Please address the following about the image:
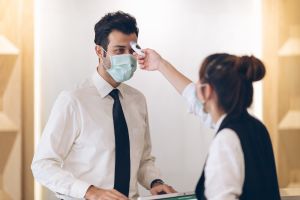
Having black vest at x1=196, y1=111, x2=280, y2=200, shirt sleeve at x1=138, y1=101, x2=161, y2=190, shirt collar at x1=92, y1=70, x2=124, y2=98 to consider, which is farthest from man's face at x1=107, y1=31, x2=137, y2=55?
black vest at x1=196, y1=111, x2=280, y2=200

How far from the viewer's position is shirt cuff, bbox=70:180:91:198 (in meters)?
2.07

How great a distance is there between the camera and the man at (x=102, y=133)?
86.7 inches

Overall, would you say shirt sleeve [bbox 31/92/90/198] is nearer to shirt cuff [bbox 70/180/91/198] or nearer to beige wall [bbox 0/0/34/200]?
shirt cuff [bbox 70/180/91/198]

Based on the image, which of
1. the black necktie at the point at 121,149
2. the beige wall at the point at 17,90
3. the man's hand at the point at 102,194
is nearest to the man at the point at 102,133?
the black necktie at the point at 121,149

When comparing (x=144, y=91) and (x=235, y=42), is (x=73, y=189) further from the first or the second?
(x=235, y=42)

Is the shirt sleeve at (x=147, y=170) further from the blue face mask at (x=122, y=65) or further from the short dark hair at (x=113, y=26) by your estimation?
the short dark hair at (x=113, y=26)

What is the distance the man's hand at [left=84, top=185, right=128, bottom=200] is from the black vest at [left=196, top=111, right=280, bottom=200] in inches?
19.0

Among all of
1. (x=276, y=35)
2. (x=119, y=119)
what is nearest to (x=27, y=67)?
(x=119, y=119)

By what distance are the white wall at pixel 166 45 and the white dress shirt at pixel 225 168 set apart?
5.14ft

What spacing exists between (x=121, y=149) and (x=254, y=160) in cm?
90

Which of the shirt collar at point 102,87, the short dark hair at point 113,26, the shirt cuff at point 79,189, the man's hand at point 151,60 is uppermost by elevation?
the short dark hair at point 113,26

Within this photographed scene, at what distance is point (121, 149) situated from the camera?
7.55 feet

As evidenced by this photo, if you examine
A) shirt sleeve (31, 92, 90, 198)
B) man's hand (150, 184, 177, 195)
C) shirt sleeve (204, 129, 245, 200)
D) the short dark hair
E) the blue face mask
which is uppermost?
the short dark hair

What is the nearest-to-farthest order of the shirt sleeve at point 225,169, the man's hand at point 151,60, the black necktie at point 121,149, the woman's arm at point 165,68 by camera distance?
the shirt sleeve at point 225,169 < the woman's arm at point 165,68 < the man's hand at point 151,60 < the black necktie at point 121,149
